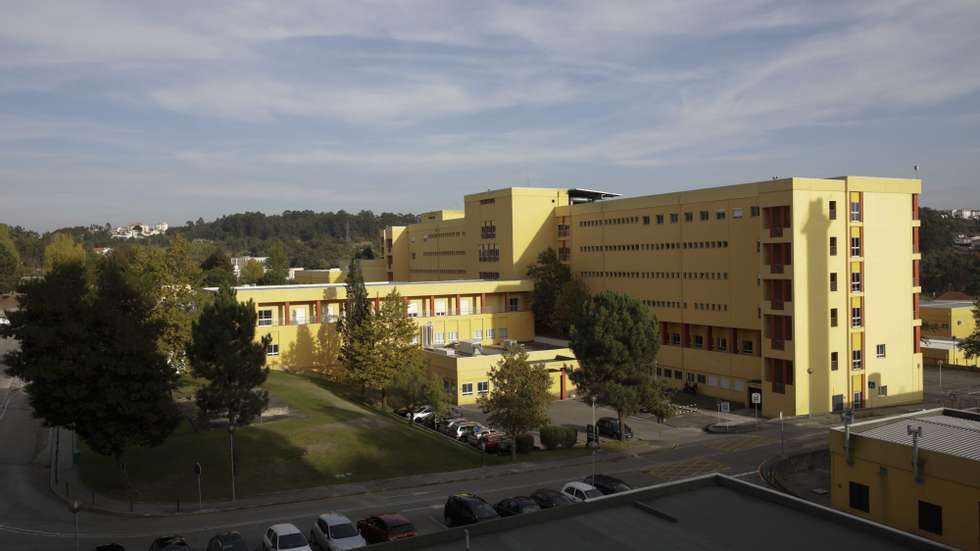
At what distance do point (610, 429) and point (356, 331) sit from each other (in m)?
19.7

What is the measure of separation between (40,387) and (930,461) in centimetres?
3303

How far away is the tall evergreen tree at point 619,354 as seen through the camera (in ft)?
137

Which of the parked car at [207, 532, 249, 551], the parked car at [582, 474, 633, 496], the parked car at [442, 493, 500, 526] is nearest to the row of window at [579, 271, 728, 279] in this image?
the parked car at [582, 474, 633, 496]

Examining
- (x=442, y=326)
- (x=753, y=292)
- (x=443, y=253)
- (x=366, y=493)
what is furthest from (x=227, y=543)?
(x=443, y=253)

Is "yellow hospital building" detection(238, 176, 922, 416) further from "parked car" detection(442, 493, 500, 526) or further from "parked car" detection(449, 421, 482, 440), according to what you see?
"parked car" detection(442, 493, 500, 526)

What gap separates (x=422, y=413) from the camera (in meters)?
50.1

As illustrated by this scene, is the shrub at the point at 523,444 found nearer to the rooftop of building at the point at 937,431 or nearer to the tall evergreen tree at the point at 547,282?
the rooftop of building at the point at 937,431

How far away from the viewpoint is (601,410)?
178 ft

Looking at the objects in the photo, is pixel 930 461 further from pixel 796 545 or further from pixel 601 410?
pixel 601 410

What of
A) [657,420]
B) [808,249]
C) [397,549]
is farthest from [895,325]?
[397,549]

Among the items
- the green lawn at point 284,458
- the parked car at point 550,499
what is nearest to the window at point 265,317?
the green lawn at point 284,458

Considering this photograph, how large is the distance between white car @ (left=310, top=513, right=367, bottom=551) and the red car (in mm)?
484

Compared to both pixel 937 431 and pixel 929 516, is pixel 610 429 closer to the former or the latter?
pixel 937 431

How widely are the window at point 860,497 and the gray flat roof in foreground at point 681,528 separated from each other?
736 cm
